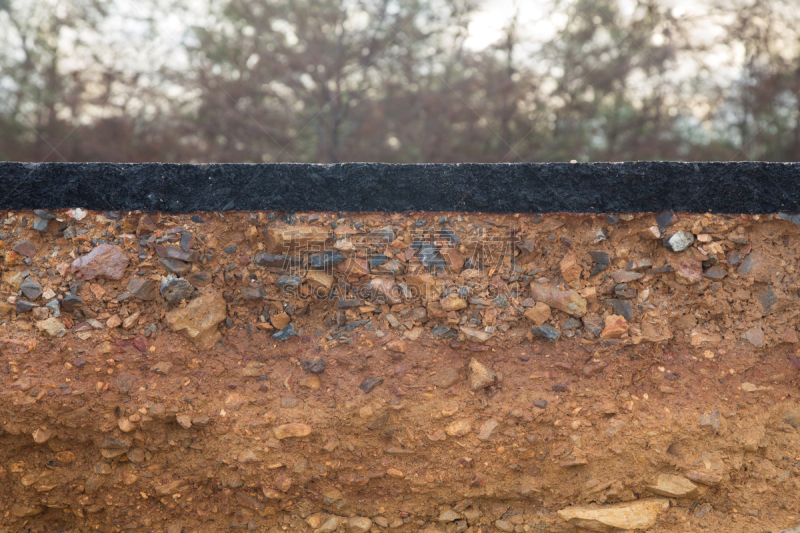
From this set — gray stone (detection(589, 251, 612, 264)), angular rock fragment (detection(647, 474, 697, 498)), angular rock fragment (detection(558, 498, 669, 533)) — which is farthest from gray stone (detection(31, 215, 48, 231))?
angular rock fragment (detection(647, 474, 697, 498))

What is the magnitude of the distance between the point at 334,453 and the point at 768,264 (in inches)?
73.4

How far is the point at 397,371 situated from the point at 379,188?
74 centimetres

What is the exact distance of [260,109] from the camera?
6.54m

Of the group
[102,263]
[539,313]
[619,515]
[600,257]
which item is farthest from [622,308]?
[102,263]

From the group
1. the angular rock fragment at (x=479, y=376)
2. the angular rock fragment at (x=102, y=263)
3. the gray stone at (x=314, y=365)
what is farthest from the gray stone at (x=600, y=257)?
the angular rock fragment at (x=102, y=263)

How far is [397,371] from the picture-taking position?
179cm

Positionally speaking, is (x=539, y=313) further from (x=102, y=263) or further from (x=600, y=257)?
(x=102, y=263)

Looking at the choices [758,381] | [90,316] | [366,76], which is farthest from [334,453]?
[366,76]

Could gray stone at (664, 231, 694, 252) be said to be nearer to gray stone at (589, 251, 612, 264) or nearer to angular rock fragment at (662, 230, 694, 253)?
angular rock fragment at (662, 230, 694, 253)

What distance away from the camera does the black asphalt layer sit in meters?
1.74

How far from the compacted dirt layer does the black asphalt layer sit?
57 millimetres

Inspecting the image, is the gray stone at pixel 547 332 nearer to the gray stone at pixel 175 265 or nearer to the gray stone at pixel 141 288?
the gray stone at pixel 175 265

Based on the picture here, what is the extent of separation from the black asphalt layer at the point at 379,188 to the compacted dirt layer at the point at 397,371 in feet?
0.19

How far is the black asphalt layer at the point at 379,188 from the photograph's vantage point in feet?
5.72
